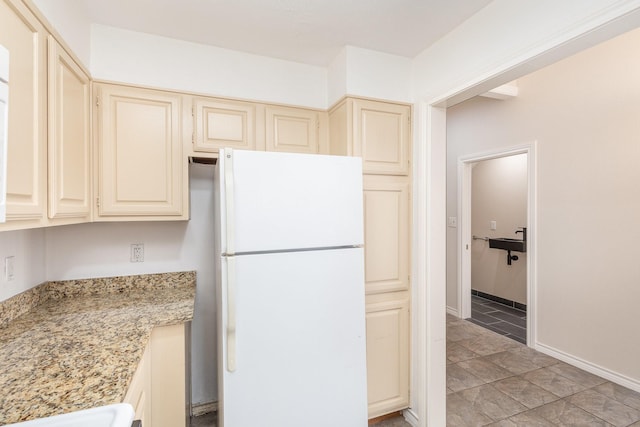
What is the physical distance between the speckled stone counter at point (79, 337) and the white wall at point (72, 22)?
1.23m

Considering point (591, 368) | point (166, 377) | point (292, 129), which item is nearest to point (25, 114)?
point (166, 377)

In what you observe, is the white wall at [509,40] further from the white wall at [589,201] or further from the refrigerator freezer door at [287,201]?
the white wall at [589,201]

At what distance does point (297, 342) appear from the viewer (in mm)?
1409

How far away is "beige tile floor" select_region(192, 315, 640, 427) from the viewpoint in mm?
1975

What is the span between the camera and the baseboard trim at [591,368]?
228 centimetres

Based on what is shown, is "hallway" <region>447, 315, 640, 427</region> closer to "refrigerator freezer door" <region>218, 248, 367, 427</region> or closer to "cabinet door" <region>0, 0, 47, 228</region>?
"refrigerator freezer door" <region>218, 248, 367, 427</region>

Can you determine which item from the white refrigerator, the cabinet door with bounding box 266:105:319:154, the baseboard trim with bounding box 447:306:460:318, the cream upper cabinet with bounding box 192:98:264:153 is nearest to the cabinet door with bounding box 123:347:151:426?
the white refrigerator

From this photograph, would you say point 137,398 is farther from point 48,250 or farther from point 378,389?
point 378,389

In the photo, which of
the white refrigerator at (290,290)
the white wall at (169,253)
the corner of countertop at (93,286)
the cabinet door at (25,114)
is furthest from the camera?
the white wall at (169,253)

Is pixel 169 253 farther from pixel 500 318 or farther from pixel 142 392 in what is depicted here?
pixel 500 318

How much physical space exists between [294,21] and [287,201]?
1.01 metres

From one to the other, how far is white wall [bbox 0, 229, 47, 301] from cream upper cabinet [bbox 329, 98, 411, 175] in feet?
5.76

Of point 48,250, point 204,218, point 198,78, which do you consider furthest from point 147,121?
point 48,250

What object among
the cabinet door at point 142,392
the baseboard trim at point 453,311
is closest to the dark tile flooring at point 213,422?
the cabinet door at point 142,392
